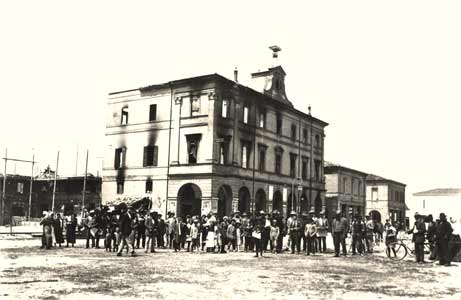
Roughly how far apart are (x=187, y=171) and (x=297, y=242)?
55.5 feet

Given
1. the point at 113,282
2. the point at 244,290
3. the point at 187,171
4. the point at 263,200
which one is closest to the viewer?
the point at 244,290

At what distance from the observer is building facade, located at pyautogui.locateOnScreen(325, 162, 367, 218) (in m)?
61.1

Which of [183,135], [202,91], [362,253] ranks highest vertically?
[202,91]

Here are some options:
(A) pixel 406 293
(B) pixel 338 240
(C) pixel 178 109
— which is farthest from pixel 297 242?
(C) pixel 178 109

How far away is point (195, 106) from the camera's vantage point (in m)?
38.0

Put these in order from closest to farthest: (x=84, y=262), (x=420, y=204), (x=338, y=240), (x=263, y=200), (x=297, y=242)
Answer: (x=84, y=262)
(x=338, y=240)
(x=297, y=242)
(x=263, y=200)
(x=420, y=204)

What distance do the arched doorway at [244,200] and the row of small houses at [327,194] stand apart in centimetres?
1488

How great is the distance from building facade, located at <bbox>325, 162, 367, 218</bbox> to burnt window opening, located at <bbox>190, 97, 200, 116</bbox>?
87.5 ft

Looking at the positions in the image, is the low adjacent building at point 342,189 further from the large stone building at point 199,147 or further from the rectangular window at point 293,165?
the large stone building at point 199,147

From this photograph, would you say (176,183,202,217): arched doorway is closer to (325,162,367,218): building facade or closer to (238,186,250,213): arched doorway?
(238,186,250,213): arched doorway

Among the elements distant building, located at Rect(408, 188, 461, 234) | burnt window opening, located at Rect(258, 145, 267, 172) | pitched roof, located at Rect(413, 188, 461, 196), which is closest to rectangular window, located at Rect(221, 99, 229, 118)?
burnt window opening, located at Rect(258, 145, 267, 172)

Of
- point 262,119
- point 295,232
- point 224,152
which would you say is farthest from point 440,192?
point 295,232

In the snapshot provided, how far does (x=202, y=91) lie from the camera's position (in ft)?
123

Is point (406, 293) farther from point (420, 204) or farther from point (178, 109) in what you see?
point (420, 204)
